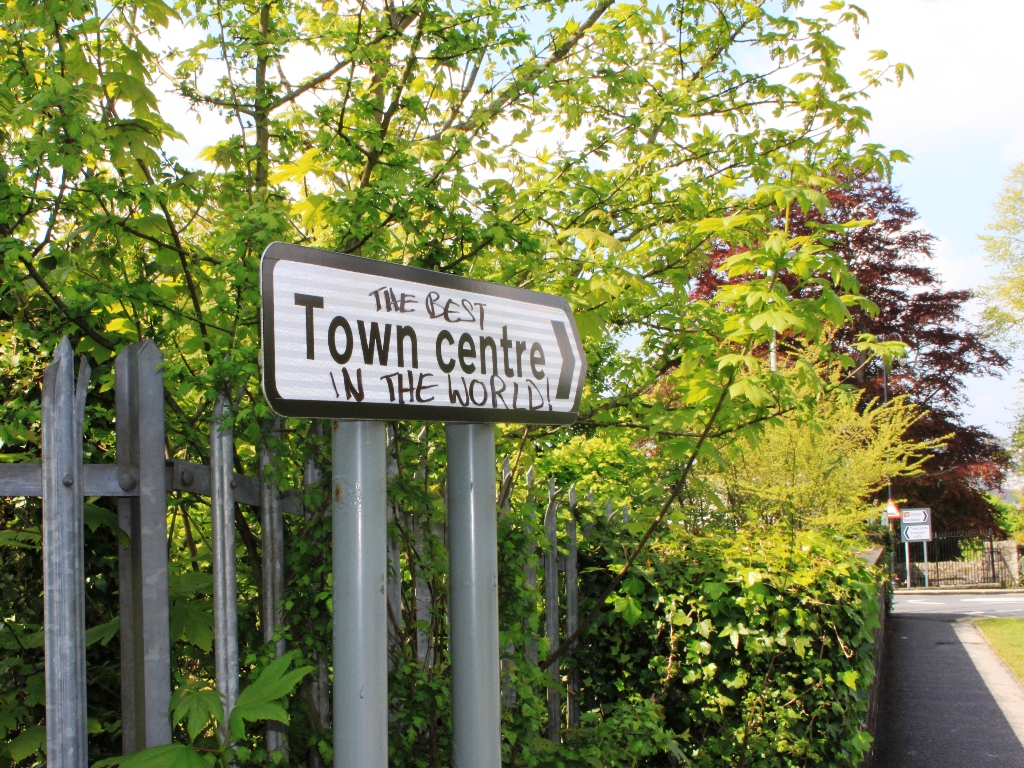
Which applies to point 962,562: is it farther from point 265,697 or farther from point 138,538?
Answer: point 138,538

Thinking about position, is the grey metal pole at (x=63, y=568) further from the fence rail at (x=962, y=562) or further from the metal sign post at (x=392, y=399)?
the fence rail at (x=962, y=562)

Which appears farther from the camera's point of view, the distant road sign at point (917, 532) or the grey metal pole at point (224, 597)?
the distant road sign at point (917, 532)

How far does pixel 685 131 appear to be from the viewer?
4.61m

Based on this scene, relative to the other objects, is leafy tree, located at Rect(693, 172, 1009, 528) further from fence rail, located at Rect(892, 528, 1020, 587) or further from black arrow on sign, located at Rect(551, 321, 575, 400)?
black arrow on sign, located at Rect(551, 321, 575, 400)

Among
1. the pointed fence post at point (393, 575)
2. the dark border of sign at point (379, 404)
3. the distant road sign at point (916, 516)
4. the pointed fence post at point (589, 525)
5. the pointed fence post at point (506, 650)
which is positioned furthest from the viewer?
the distant road sign at point (916, 516)

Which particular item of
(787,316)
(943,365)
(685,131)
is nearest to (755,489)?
(685,131)

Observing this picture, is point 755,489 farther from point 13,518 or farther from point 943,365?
point 943,365

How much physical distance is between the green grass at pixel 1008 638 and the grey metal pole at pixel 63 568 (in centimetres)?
1100

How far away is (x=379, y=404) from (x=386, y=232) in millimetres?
1223

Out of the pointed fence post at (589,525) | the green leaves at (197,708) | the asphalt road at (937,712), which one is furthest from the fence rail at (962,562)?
the green leaves at (197,708)

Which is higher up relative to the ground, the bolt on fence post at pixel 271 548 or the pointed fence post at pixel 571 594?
the bolt on fence post at pixel 271 548

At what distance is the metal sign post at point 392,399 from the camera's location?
1607 mm

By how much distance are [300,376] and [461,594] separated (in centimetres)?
66

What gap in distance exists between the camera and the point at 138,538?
1921mm
